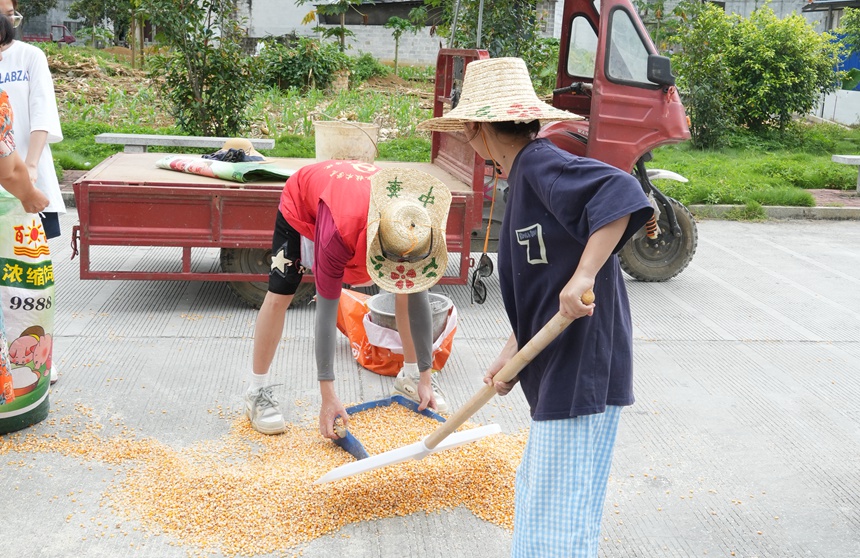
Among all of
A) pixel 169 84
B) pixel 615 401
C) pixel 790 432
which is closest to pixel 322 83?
pixel 169 84

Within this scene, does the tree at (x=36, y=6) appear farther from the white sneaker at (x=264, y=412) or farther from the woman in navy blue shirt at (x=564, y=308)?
the woman in navy blue shirt at (x=564, y=308)

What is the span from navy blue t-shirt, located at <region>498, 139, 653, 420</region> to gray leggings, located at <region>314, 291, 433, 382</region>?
4.15 ft

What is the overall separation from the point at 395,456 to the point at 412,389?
3.74 feet

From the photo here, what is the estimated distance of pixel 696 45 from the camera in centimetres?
1364

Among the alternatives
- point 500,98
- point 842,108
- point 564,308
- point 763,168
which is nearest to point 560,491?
point 564,308

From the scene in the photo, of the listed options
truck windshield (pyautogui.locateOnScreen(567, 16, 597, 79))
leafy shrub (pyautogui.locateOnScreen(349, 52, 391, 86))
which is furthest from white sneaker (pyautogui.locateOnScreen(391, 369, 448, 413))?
leafy shrub (pyautogui.locateOnScreen(349, 52, 391, 86))

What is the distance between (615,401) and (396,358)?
8.33 ft

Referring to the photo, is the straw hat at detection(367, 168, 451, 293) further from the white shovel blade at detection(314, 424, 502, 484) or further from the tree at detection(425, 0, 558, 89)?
the tree at detection(425, 0, 558, 89)

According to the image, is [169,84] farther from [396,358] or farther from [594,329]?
[594,329]

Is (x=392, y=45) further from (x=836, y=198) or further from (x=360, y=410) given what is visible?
(x=360, y=410)

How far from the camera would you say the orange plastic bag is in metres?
4.89

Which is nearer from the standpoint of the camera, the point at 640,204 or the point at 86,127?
the point at 640,204

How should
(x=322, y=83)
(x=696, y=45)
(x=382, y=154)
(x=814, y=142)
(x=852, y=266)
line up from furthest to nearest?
(x=322, y=83) < (x=814, y=142) < (x=696, y=45) < (x=382, y=154) < (x=852, y=266)

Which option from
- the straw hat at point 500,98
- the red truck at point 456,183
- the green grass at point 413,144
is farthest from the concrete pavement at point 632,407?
the green grass at point 413,144
